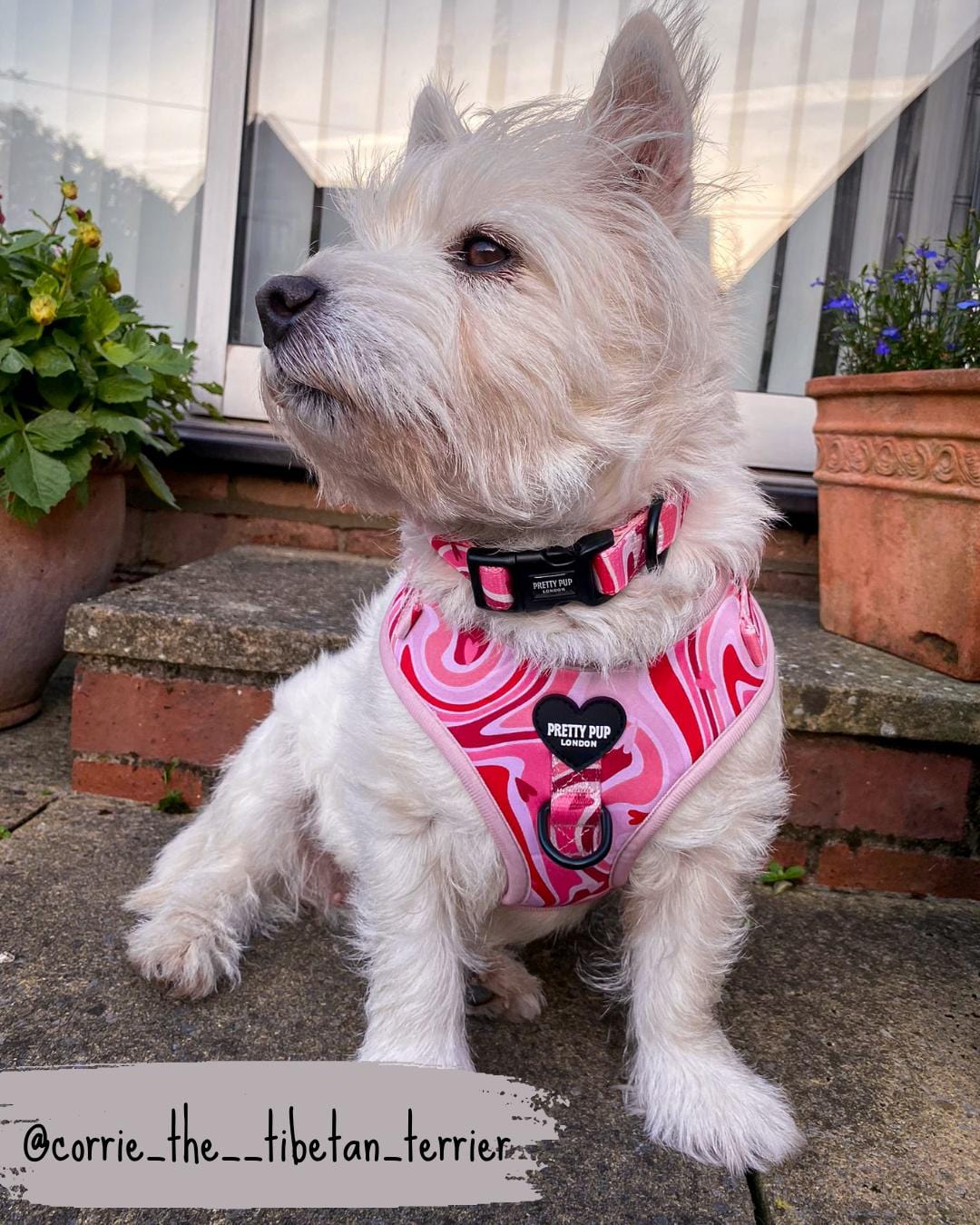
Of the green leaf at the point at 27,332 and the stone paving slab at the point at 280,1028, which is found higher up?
the green leaf at the point at 27,332

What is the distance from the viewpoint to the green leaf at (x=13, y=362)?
2.41 metres

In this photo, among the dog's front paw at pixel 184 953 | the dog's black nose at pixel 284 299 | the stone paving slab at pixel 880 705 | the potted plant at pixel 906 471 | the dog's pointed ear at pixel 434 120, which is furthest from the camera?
the potted plant at pixel 906 471

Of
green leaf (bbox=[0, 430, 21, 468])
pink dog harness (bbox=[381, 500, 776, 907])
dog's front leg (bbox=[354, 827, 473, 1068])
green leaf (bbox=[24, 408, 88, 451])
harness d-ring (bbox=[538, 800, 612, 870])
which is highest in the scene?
green leaf (bbox=[24, 408, 88, 451])

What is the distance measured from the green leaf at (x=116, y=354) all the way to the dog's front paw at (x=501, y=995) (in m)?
1.80

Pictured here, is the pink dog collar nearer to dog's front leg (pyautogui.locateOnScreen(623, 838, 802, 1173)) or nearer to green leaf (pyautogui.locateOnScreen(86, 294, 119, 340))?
dog's front leg (pyautogui.locateOnScreen(623, 838, 802, 1173))

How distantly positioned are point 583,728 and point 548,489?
344 millimetres

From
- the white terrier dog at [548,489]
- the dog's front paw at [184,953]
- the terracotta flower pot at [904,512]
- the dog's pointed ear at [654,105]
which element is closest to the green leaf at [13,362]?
the white terrier dog at [548,489]

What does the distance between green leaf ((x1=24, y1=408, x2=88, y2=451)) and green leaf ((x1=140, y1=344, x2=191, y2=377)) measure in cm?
33

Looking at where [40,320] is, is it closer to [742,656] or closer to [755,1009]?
[742,656]

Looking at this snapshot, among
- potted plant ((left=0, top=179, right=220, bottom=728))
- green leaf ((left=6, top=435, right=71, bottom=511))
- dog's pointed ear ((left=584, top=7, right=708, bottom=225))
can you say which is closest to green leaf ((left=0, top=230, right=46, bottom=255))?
potted plant ((left=0, top=179, right=220, bottom=728))

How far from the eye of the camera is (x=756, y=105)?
3.63m

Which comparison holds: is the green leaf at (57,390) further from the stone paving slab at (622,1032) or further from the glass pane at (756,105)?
the glass pane at (756,105)

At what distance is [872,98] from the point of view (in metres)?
3.59

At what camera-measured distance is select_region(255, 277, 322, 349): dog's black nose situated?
121 centimetres
